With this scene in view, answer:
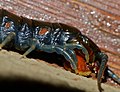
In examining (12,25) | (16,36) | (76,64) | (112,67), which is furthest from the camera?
(16,36)

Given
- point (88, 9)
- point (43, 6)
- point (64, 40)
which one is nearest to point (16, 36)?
point (64, 40)

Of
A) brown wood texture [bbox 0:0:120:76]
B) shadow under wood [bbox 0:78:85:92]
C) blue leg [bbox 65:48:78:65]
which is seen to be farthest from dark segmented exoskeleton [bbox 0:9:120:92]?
shadow under wood [bbox 0:78:85:92]

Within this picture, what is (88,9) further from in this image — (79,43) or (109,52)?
(79,43)

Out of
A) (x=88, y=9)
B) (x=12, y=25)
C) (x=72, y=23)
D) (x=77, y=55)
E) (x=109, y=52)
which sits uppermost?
(x=88, y=9)

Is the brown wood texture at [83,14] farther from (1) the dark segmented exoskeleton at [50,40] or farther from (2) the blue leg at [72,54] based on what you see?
(2) the blue leg at [72,54]

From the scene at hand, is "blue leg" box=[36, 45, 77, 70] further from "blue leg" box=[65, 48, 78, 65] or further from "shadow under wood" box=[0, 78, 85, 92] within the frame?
"shadow under wood" box=[0, 78, 85, 92]

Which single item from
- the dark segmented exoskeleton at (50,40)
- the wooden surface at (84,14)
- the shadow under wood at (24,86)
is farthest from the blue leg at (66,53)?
the shadow under wood at (24,86)

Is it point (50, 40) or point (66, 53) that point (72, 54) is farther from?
point (50, 40)

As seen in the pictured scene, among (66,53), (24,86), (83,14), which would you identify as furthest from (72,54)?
(24,86)
